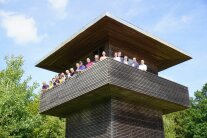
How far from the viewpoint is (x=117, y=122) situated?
13.8 meters

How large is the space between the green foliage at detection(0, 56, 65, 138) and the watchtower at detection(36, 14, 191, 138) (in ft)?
27.6

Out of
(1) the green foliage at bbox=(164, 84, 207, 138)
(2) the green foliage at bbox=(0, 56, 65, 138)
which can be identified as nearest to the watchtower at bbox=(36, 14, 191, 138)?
(2) the green foliage at bbox=(0, 56, 65, 138)

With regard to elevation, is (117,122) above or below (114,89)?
below

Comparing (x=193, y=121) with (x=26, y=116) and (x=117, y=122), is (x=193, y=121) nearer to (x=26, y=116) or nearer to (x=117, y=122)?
(x=26, y=116)

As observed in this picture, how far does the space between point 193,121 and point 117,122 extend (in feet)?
98.7

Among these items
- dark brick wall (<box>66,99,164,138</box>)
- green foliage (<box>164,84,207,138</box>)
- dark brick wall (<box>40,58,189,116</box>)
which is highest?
green foliage (<box>164,84,207,138</box>)

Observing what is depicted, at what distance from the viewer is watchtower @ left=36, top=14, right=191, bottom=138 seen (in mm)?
13508

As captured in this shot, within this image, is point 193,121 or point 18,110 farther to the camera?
point 193,121

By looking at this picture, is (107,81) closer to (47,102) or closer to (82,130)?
(82,130)

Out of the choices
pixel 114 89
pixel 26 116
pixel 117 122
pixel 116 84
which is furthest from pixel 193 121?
pixel 116 84

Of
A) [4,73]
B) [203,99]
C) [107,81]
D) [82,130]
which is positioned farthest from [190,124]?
[107,81]

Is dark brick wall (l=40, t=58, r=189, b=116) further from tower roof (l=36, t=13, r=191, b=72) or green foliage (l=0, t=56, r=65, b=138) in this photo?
green foliage (l=0, t=56, r=65, b=138)

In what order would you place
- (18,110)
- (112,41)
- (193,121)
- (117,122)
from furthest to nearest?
(193,121), (18,110), (112,41), (117,122)

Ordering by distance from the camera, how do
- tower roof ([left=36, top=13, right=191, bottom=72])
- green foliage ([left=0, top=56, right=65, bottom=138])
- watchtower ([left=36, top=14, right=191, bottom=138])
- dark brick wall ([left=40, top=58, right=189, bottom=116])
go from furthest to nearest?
green foliage ([left=0, top=56, right=65, bottom=138]) < tower roof ([left=36, top=13, right=191, bottom=72]) < watchtower ([left=36, top=14, right=191, bottom=138]) < dark brick wall ([left=40, top=58, right=189, bottom=116])
